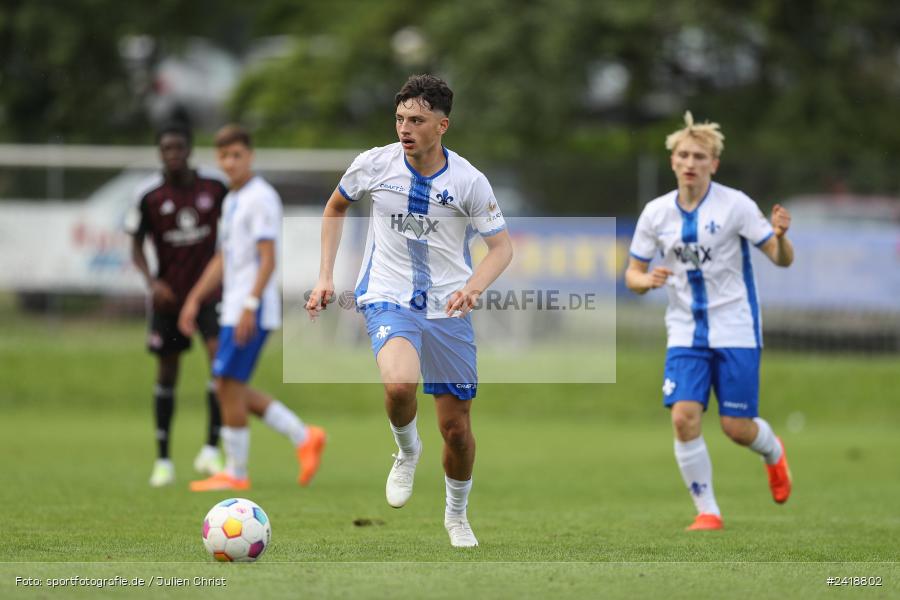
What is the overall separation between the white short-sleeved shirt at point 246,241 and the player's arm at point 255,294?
50 mm

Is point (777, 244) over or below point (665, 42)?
below

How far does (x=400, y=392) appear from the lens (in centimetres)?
694

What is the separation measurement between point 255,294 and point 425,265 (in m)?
3.10

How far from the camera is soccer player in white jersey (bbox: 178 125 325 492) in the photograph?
10.2 metres

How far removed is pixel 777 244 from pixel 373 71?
63.0 ft

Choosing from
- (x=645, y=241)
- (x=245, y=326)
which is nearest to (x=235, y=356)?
(x=245, y=326)

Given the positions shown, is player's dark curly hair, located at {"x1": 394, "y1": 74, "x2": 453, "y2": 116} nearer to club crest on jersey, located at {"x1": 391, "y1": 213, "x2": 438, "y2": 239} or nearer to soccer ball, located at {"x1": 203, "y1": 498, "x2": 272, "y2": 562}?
club crest on jersey, located at {"x1": 391, "y1": 213, "x2": 438, "y2": 239}

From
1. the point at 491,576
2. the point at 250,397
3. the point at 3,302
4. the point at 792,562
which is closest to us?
the point at 491,576

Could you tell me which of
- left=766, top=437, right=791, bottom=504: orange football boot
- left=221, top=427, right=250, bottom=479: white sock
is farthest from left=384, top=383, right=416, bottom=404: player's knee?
left=221, top=427, right=250, bottom=479: white sock

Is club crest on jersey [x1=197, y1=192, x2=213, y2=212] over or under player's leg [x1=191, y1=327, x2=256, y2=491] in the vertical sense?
over

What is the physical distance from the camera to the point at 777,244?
27.5 feet

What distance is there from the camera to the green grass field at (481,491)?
239 inches

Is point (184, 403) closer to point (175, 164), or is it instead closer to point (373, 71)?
point (175, 164)

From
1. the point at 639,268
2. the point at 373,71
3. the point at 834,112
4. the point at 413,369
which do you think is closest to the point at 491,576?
the point at 413,369
